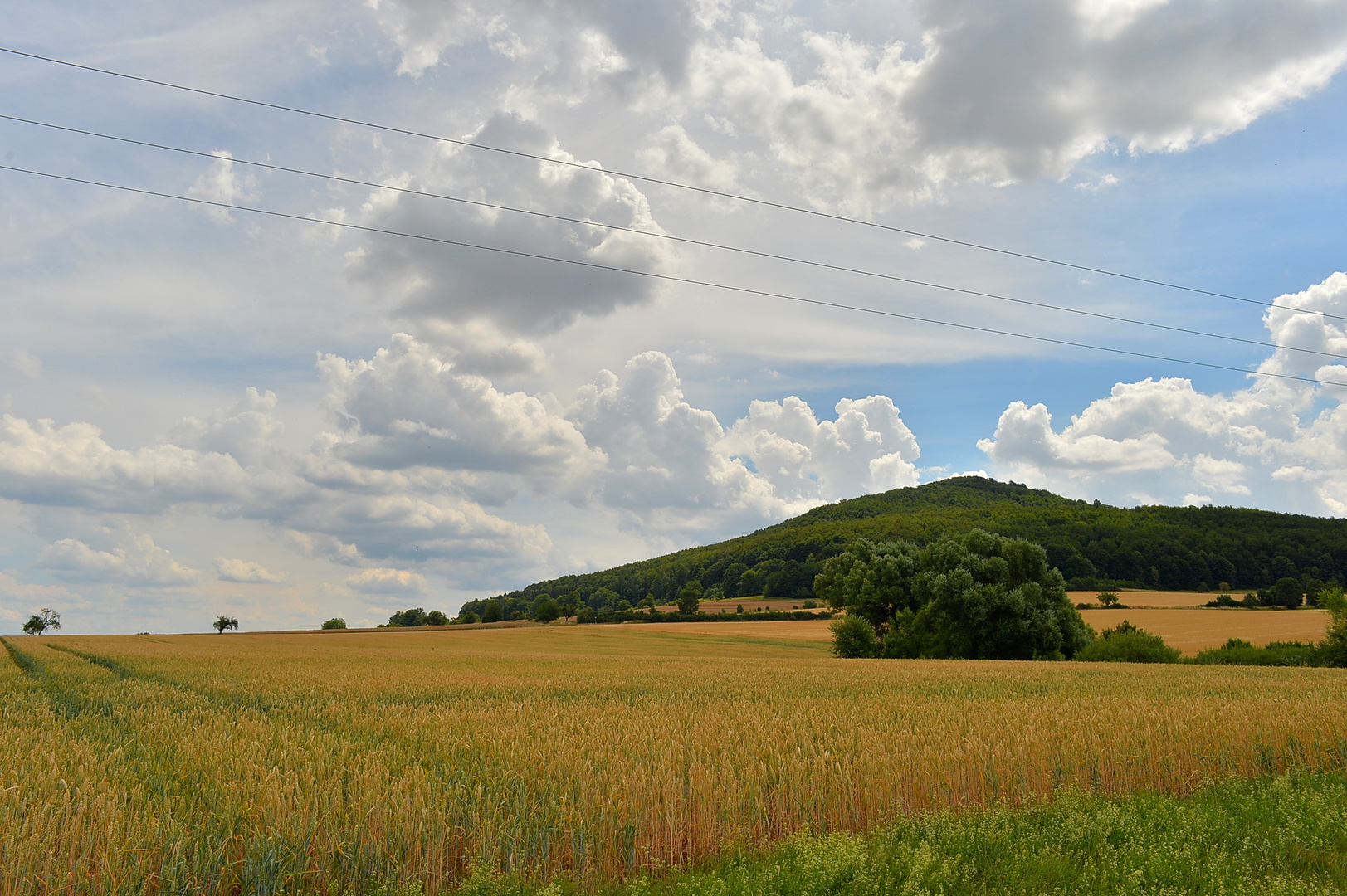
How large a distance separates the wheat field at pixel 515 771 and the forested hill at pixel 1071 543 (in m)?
85.9

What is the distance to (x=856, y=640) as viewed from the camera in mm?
63125

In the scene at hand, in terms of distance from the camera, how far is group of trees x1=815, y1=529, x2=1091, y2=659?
180ft

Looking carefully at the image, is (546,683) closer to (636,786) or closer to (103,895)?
(636,786)

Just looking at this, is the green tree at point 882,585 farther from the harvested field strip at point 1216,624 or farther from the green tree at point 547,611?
the green tree at point 547,611

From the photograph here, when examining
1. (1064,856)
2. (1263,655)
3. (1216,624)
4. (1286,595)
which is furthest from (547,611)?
(1064,856)

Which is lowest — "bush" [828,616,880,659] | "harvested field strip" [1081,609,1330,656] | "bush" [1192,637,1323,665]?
"harvested field strip" [1081,609,1330,656]

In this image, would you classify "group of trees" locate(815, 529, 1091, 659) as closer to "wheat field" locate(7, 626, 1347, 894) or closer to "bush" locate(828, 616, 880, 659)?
"bush" locate(828, 616, 880, 659)

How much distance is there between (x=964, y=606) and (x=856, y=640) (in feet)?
35.9

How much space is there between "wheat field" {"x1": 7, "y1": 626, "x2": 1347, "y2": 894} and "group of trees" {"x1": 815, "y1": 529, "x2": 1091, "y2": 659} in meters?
40.1

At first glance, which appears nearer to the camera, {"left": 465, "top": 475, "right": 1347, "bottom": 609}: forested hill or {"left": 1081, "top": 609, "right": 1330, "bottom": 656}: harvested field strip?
{"left": 1081, "top": 609, "right": 1330, "bottom": 656}: harvested field strip

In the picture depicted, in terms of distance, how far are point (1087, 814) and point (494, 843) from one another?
21.4 ft

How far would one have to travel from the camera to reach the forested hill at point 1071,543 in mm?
109188

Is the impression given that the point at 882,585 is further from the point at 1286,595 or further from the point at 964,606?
the point at 1286,595

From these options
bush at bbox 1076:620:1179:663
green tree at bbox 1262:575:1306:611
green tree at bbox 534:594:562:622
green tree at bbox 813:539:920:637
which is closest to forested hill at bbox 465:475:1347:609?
green tree at bbox 1262:575:1306:611
